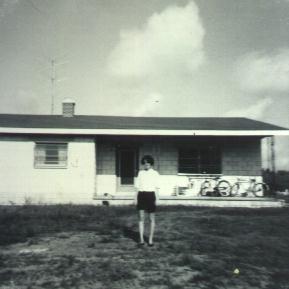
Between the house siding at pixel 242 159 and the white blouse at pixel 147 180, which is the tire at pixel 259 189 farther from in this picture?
the white blouse at pixel 147 180

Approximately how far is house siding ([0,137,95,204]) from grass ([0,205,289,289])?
352 cm

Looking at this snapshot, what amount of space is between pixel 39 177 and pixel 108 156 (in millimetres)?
3160

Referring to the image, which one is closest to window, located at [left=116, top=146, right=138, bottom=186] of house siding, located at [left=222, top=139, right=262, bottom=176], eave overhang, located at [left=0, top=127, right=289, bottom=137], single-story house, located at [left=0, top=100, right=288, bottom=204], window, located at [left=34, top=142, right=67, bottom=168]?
single-story house, located at [left=0, top=100, right=288, bottom=204]

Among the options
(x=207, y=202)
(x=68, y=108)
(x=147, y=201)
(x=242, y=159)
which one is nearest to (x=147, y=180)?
(x=147, y=201)

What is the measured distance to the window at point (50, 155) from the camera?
1595 cm

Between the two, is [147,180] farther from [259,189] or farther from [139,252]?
[259,189]

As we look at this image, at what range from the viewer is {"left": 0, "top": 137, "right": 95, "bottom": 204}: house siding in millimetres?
15648

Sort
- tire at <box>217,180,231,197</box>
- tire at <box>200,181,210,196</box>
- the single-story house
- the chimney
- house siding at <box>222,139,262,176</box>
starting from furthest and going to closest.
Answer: the chimney < house siding at <box>222,139,262,176</box> < tire at <box>200,181,210,196</box> < tire at <box>217,180,231,197</box> < the single-story house

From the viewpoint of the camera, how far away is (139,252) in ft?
24.1

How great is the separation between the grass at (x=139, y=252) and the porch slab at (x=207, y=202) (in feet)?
10.8

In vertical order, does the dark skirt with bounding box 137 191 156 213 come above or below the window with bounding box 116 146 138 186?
below

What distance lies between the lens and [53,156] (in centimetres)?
1608

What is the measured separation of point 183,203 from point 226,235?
21.4ft

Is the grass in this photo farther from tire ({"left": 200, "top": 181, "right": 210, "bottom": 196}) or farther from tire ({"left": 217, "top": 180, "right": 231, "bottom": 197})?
tire ({"left": 200, "top": 181, "right": 210, "bottom": 196})
